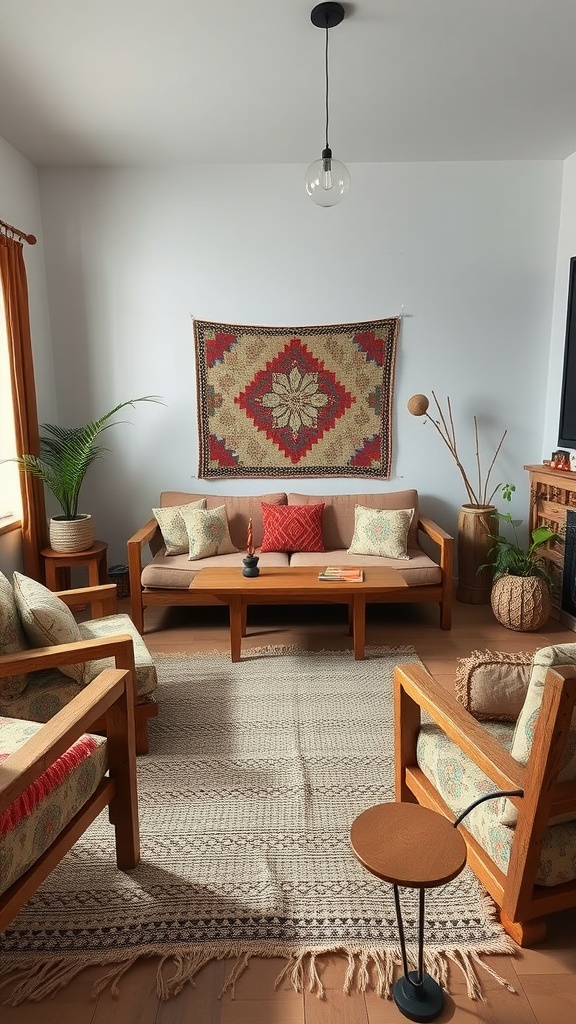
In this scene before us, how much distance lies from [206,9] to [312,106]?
3.14 ft

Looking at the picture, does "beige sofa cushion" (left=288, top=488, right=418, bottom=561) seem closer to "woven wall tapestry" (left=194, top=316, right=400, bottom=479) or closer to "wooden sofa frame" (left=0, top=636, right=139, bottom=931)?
"woven wall tapestry" (left=194, top=316, right=400, bottom=479)

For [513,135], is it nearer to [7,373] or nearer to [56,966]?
[7,373]

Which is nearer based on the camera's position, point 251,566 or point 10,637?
point 10,637

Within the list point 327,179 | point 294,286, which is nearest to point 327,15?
point 327,179

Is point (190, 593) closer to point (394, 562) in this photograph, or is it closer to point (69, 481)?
point (69, 481)

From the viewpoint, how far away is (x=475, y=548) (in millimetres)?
4246

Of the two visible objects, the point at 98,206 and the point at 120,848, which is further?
the point at 98,206

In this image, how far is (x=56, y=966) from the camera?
1.56 meters

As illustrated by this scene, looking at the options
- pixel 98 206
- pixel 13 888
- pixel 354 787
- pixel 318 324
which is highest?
pixel 98 206

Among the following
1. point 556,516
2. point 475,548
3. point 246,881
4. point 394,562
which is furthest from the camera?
point 475,548

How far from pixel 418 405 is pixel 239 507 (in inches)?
52.4

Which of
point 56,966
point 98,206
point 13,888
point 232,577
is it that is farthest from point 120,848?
point 98,206

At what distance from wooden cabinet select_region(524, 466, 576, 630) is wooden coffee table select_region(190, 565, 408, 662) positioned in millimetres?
1161

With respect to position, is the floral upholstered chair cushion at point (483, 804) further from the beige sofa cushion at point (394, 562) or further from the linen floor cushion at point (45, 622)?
the beige sofa cushion at point (394, 562)
